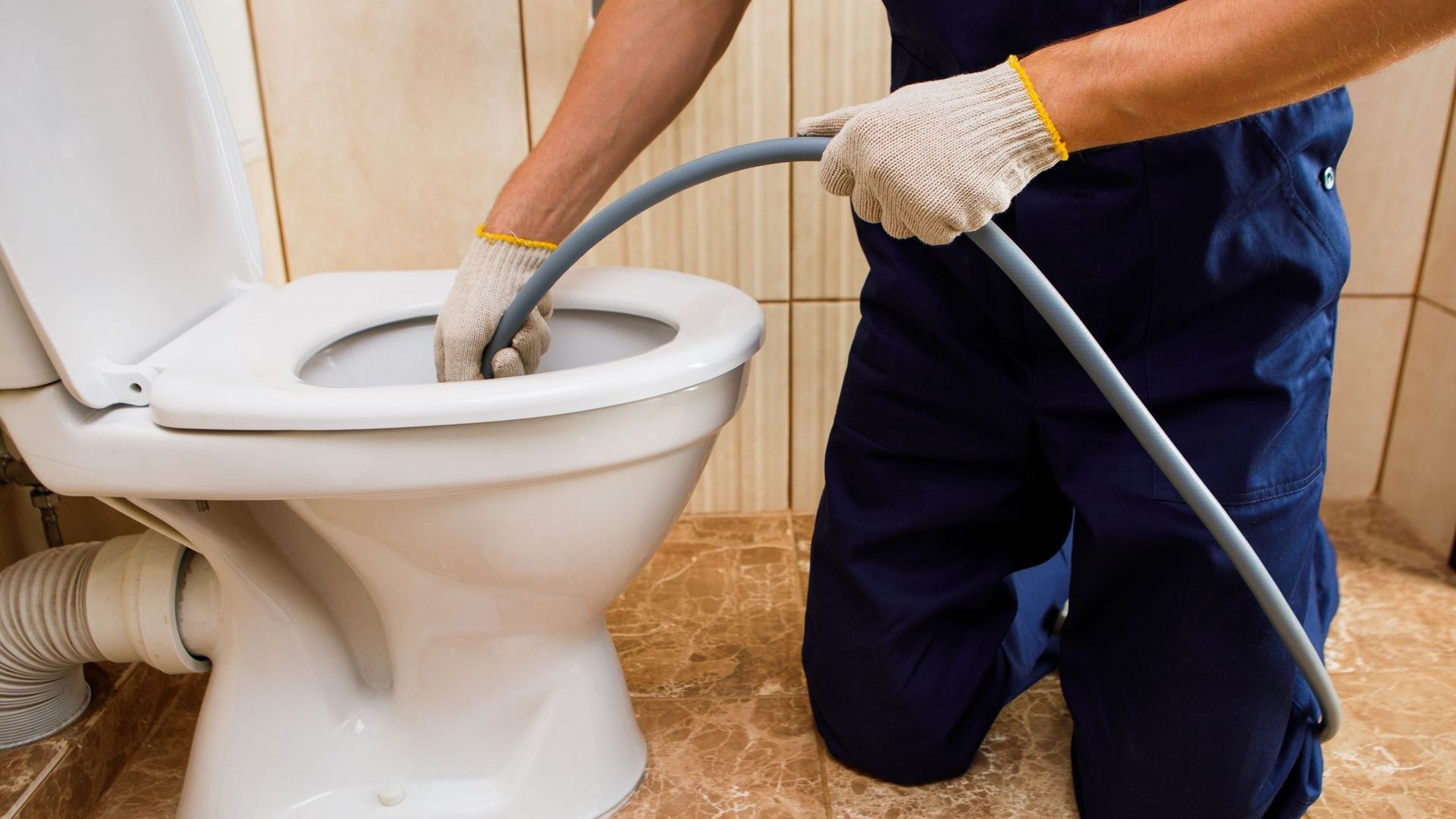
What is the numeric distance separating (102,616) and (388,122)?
60 cm

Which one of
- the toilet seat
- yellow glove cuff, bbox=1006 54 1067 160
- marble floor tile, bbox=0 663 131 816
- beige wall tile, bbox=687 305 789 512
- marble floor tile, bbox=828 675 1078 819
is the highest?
yellow glove cuff, bbox=1006 54 1067 160

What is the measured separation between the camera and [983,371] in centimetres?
84

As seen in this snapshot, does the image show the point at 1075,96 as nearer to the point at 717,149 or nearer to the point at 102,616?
the point at 717,149

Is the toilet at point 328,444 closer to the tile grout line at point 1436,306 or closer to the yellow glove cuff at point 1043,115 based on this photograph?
the yellow glove cuff at point 1043,115

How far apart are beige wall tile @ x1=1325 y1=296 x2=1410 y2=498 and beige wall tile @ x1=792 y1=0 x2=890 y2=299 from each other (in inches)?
23.6

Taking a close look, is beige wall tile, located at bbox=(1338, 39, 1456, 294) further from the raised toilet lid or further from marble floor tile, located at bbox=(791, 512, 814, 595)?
the raised toilet lid

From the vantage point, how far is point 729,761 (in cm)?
97

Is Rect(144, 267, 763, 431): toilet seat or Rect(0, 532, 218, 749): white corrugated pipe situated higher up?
Rect(144, 267, 763, 431): toilet seat

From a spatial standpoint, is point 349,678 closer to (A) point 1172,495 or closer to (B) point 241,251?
(B) point 241,251

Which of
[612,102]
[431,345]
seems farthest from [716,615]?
[612,102]

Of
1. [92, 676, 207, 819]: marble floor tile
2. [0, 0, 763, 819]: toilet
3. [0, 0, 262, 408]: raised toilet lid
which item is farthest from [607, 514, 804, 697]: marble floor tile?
[0, 0, 262, 408]: raised toilet lid

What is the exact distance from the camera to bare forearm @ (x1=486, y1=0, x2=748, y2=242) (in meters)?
0.85

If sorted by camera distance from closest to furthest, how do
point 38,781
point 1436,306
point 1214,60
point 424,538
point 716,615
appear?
1. point 1214,60
2. point 424,538
3. point 38,781
4. point 716,615
5. point 1436,306

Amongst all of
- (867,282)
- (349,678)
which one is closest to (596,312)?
(867,282)
